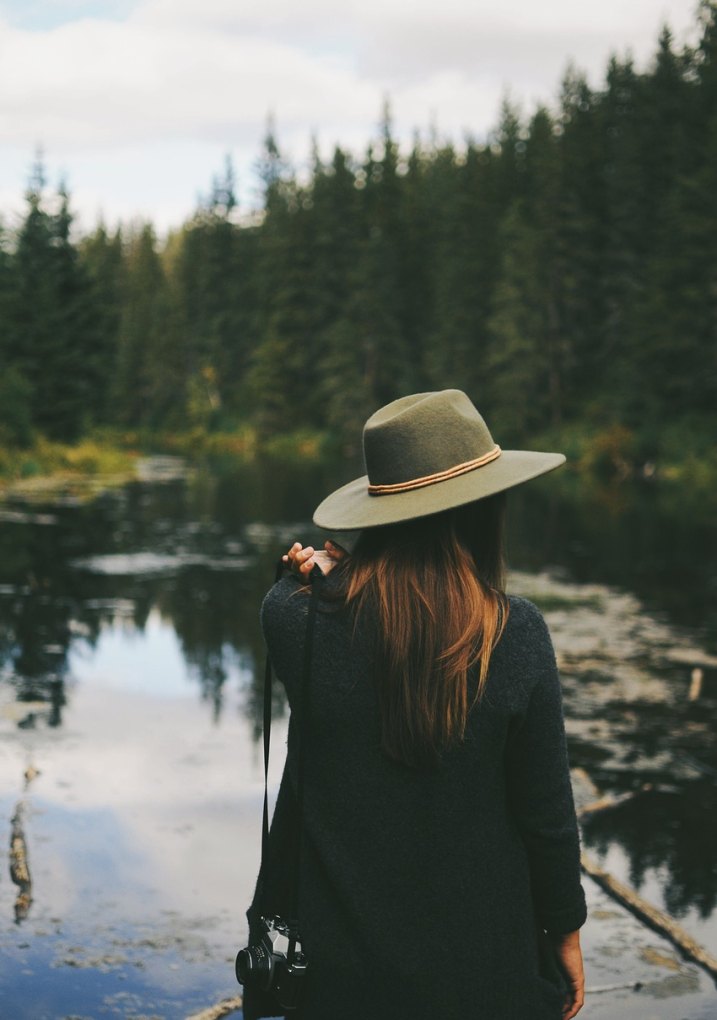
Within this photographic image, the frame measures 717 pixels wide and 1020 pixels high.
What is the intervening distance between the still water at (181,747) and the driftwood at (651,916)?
106 mm

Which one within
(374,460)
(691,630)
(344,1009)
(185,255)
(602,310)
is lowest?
(691,630)

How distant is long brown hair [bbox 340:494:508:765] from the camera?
1915 millimetres

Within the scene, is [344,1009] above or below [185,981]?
above

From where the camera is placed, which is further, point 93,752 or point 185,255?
point 185,255

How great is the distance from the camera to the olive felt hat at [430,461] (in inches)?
77.8

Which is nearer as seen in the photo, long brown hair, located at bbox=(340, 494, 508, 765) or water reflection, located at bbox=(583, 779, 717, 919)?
long brown hair, located at bbox=(340, 494, 508, 765)

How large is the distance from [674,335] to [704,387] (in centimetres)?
217

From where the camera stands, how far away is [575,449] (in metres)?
42.2

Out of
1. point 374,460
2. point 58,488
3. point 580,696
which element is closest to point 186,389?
point 58,488

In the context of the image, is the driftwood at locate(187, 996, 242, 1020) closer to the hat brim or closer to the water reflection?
the water reflection

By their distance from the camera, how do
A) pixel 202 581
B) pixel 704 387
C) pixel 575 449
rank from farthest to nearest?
pixel 575 449 < pixel 704 387 < pixel 202 581

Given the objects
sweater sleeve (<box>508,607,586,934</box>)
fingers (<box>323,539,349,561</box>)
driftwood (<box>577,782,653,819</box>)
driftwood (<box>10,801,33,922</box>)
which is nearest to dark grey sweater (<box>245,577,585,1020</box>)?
sweater sleeve (<box>508,607,586,934</box>)

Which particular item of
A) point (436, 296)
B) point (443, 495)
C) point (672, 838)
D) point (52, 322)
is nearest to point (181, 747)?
point (672, 838)

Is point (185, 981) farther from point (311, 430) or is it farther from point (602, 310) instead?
point (311, 430)
